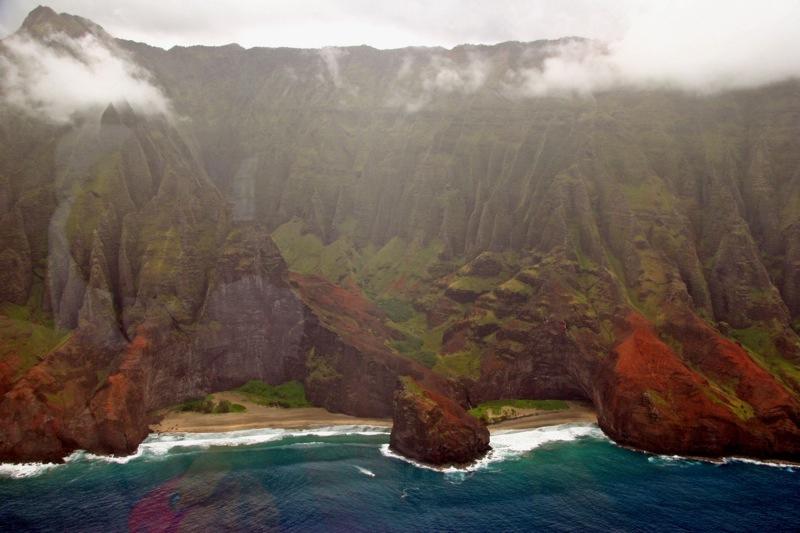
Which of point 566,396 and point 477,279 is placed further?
point 477,279

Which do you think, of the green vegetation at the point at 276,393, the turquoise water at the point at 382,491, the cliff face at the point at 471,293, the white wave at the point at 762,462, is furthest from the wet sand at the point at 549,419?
the green vegetation at the point at 276,393

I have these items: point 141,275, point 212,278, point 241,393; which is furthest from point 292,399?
point 141,275

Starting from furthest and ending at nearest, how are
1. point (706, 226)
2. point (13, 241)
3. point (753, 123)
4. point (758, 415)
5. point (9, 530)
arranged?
point (753, 123) → point (706, 226) → point (13, 241) → point (758, 415) → point (9, 530)

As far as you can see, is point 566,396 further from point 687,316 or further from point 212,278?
point 212,278

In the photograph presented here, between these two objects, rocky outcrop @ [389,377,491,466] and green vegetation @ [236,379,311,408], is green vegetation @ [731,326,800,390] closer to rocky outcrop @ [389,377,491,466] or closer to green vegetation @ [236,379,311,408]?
rocky outcrop @ [389,377,491,466]

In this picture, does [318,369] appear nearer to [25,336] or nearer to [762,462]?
[25,336]

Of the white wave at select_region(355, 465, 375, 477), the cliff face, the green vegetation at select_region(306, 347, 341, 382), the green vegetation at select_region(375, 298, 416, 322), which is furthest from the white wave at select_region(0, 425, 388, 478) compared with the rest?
the green vegetation at select_region(375, 298, 416, 322)
